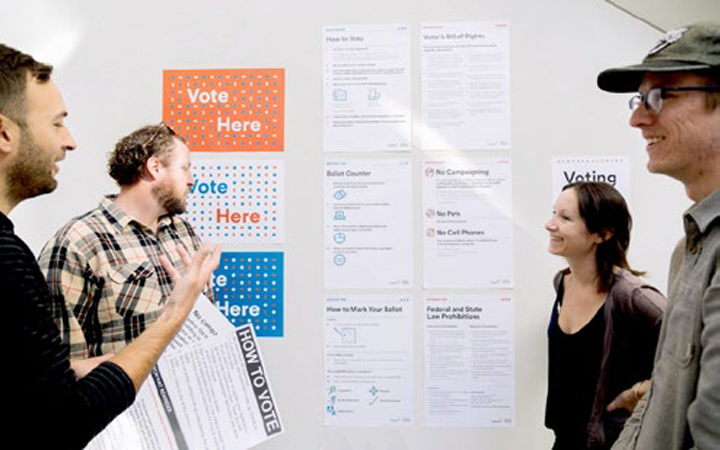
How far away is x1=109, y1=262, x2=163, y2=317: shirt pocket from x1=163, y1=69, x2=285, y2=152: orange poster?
25.2 inches

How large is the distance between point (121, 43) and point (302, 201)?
3.24ft

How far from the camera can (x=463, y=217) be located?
217 cm

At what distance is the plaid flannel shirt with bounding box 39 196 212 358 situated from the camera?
5.42 ft

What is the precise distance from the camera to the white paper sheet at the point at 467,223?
215cm

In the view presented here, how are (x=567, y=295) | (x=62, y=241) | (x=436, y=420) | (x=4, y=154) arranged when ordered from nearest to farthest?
(x=4, y=154) < (x=62, y=241) < (x=567, y=295) < (x=436, y=420)

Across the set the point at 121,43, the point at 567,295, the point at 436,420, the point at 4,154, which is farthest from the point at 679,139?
the point at 121,43

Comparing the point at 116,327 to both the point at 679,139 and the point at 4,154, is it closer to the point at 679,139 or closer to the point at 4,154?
the point at 4,154

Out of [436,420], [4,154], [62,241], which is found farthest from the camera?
[436,420]

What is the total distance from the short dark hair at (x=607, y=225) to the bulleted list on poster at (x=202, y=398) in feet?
3.92

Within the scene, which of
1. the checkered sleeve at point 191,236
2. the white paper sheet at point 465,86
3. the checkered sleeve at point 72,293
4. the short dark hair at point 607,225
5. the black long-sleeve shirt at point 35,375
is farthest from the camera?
the white paper sheet at point 465,86

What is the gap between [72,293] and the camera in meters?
1.66

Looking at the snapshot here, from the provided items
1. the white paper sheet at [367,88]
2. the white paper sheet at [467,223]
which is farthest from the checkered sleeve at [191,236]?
the white paper sheet at [467,223]

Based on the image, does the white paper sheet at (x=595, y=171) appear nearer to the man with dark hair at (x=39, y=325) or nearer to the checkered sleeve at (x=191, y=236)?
the checkered sleeve at (x=191, y=236)

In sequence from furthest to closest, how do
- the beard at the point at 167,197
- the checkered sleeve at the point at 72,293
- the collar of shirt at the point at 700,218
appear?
the beard at the point at 167,197 < the checkered sleeve at the point at 72,293 < the collar of shirt at the point at 700,218
